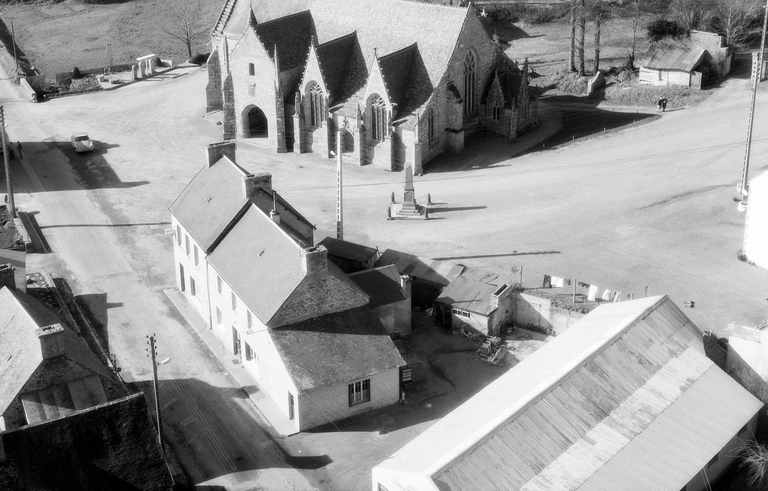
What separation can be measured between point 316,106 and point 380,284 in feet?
94.3

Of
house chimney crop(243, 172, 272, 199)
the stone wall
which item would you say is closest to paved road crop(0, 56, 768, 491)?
the stone wall

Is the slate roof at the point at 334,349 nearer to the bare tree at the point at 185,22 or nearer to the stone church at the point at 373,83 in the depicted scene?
the stone church at the point at 373,83

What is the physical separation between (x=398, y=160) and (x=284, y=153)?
9.75m

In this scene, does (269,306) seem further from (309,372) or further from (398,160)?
(398,160)

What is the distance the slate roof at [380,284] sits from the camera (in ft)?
169

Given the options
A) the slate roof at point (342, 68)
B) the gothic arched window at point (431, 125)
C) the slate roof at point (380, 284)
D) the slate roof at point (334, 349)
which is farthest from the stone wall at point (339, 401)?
the slate roof at point (342, 68)

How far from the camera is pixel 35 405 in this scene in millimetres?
39875

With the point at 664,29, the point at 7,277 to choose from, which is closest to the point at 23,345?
the point at 7,277

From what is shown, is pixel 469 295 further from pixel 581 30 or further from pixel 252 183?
pixel 581 30

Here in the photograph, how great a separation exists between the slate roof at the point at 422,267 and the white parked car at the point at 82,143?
103 ft

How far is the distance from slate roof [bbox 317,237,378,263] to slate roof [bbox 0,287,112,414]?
612 inches

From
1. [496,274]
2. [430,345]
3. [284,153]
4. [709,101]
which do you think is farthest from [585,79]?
[430,345]

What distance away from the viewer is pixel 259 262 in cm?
4922

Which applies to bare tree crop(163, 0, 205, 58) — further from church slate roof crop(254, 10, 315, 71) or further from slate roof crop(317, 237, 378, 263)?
slate roof crop(317, 237, 378, 263)
